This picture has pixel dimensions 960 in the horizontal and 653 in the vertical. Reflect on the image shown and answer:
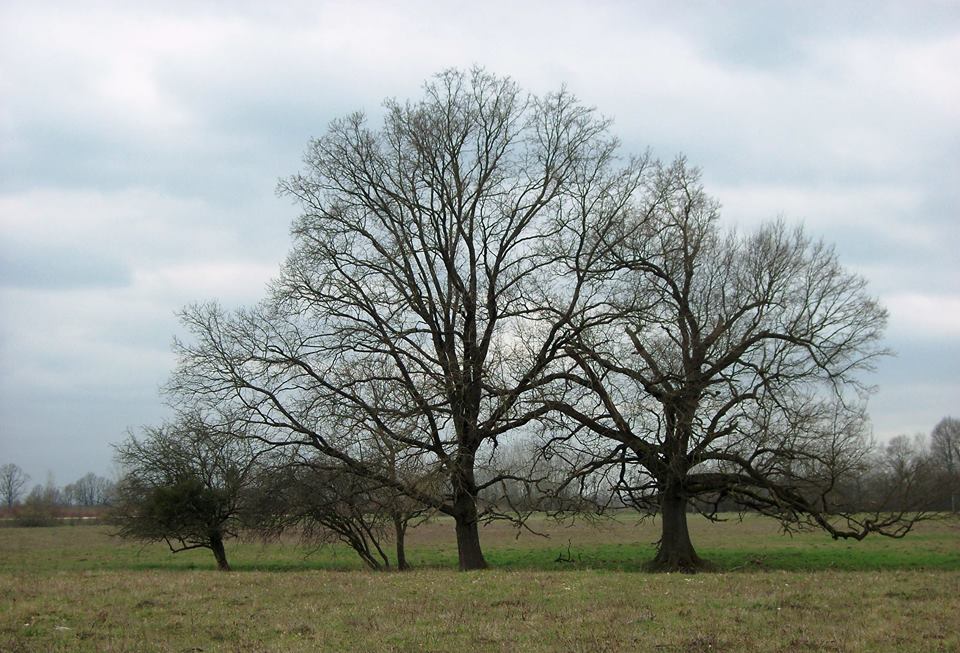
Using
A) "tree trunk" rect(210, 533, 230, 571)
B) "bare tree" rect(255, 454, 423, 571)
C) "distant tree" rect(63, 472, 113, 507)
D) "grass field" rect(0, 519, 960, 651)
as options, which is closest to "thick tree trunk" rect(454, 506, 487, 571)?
"bare tree" rect(255, 454, 423, 571)

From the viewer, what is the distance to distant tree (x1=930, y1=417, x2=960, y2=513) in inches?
952

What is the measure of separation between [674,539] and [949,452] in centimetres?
3674

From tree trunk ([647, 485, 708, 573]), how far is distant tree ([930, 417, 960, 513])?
7244mm

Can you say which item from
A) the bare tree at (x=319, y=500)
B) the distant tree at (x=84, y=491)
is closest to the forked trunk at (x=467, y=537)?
the bare tree at (x=319, y=500)

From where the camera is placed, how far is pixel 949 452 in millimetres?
51094

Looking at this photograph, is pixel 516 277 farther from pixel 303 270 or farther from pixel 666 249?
pixel 303 270

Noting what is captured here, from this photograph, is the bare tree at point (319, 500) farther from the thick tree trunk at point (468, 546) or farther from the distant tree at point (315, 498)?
the thick tree trunk at point (468, 546)

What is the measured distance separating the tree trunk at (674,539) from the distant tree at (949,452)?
724cm

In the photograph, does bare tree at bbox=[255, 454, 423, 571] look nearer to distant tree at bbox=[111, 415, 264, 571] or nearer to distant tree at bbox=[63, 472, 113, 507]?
distant tree at bbox=[111, 415, 264, 571]

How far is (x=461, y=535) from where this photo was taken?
2253cm

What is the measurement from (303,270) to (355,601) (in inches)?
437

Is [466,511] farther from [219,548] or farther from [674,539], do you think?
[219,548]

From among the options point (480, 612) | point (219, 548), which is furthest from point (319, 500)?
point (480, 612)

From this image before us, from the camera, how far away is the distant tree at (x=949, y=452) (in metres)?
24.2
